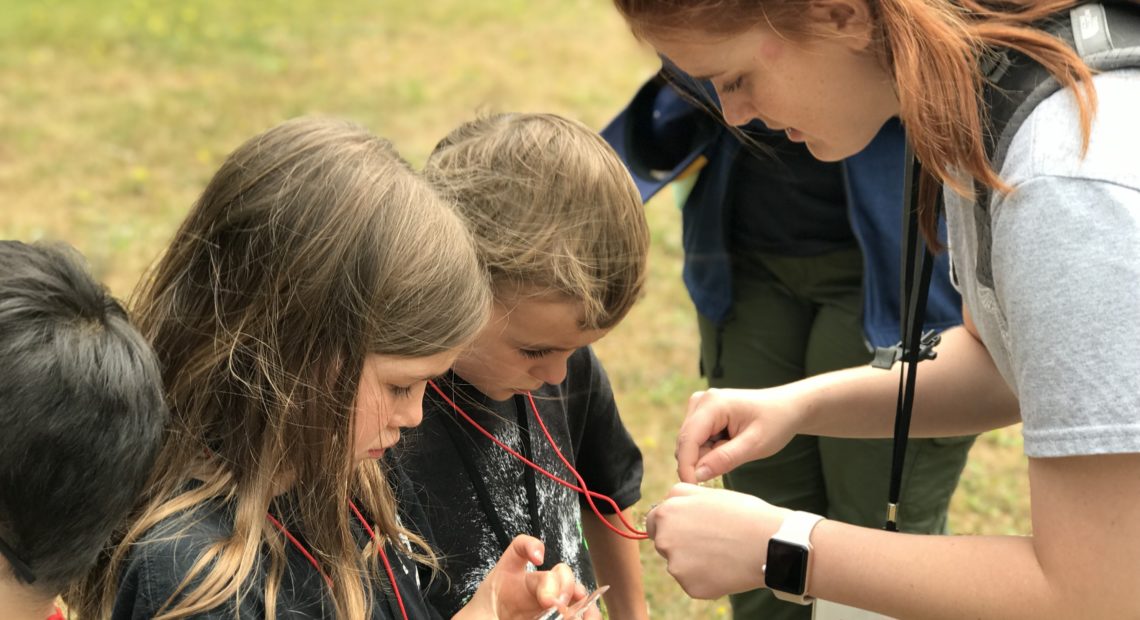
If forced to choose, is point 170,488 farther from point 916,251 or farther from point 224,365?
point 916,251

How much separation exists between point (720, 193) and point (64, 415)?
68.0 inches

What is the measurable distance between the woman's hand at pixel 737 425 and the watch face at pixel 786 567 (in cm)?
38

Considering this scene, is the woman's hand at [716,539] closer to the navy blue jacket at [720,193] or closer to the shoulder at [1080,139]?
the shoulder at [1080,139]

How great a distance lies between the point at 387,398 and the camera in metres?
1.68

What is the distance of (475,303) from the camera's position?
5.73 feet

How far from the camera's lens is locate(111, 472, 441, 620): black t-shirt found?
57.7 inches

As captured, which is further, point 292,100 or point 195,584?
point 292,100

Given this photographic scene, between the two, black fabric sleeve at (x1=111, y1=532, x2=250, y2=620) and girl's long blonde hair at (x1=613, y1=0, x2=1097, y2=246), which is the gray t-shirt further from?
black fabric sleeve at (x1=111, y1=532, x2=250, y2=620)

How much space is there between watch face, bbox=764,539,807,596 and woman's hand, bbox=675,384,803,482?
0.38 m

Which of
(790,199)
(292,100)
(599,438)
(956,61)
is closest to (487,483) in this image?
(599,438)

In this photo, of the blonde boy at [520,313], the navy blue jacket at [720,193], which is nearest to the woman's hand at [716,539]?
the blonde boy at [520,313]

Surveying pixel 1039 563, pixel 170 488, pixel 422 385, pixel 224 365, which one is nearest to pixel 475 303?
pixel 422 385

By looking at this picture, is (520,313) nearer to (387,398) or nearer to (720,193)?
(387,398)

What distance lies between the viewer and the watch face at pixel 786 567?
1.56m
